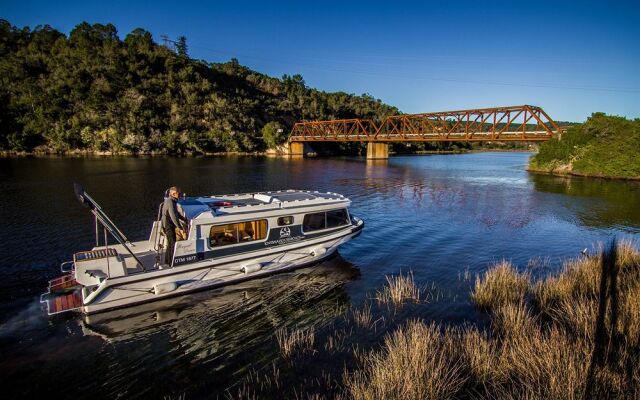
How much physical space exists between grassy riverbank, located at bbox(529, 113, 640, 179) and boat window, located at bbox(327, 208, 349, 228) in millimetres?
61116

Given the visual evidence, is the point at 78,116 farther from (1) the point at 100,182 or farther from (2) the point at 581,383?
(2) the point at 581,383

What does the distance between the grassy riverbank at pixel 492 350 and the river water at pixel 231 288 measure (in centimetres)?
64

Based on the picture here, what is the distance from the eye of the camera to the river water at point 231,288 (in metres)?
9.88

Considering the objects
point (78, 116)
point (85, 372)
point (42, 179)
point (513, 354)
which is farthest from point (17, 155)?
point (513, 354)

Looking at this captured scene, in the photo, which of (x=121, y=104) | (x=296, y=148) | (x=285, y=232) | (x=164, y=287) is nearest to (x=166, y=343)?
(x=164, y=287)

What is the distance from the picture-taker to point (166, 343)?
11234 mm

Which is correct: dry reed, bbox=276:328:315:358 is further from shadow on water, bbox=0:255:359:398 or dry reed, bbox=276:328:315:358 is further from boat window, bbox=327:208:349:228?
boat window, bbox=327:208:349:228

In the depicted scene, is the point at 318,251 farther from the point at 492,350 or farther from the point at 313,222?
the point at 492,350

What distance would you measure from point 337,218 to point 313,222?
1644mm

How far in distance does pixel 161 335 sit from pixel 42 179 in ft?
153

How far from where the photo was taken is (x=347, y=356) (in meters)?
10.4

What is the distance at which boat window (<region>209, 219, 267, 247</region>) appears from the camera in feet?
49.4

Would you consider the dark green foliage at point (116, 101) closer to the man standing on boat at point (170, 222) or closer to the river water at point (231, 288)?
the river water at point (231, 288)

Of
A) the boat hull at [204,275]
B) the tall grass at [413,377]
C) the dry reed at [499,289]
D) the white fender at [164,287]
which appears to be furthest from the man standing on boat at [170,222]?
the dry reed at [499,289]
